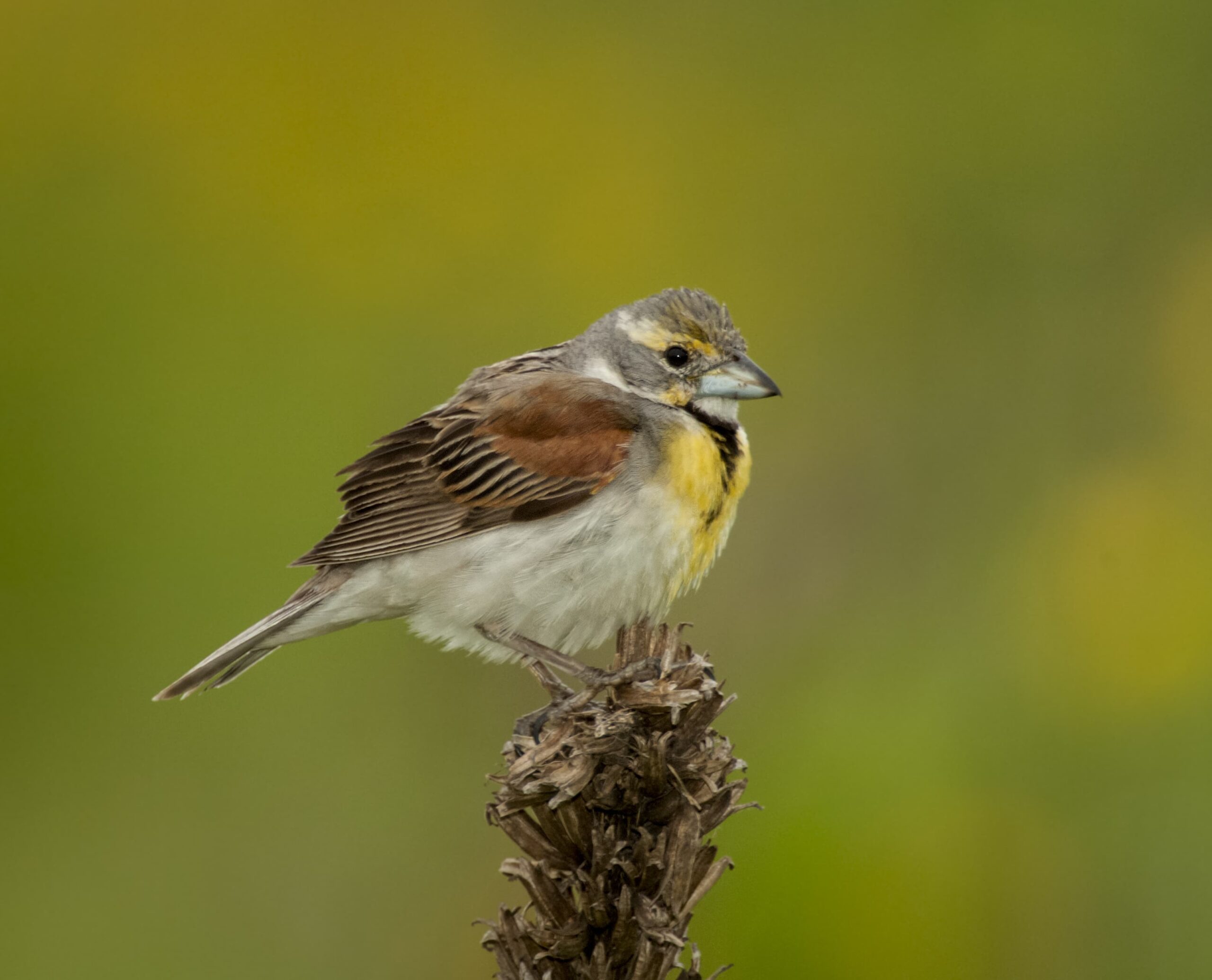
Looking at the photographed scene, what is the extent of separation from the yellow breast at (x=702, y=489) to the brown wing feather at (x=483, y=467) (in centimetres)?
17

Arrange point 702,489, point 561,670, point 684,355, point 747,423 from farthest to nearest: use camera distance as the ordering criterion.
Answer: point 747,423
point 684,355
point 702,489
point 561,670

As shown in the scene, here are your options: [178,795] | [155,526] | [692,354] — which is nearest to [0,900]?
[178,795]

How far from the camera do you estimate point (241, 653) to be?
4.71 m

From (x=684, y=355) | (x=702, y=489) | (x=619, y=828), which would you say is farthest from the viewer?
(x=684, y=355)

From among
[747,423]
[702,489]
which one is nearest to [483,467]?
[702,489]

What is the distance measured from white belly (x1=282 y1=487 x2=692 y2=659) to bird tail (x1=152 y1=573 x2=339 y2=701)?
6 centimetres

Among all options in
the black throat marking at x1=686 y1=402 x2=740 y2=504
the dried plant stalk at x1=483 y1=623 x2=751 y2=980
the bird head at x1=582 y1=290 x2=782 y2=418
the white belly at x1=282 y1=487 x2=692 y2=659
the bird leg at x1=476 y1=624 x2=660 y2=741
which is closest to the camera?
the dried plant stalk at x1=483 y1=623 x2=751 y2=980

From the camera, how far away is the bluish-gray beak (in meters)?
4.82

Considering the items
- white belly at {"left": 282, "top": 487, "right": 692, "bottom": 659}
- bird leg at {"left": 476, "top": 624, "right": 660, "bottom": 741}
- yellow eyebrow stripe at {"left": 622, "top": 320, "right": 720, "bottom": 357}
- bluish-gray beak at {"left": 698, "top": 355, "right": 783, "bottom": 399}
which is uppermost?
yellow eyebrow stripe at {"left": 622, "top": 320, "right": 720, "bottom": 357}

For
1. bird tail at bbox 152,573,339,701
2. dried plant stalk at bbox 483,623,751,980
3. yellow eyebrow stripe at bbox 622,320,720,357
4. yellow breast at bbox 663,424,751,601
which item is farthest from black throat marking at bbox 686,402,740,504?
dried plant stalk at bbox 483,623,751,980

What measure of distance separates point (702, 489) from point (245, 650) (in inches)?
58.1

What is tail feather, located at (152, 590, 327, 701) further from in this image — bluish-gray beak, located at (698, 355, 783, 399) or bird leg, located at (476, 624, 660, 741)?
bluish-gray beak, located at (698, 355, 783, 399)

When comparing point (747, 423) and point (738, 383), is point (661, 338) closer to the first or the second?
point (738, 383)

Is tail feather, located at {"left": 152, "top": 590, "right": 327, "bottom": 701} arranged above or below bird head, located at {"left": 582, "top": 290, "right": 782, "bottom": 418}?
below
